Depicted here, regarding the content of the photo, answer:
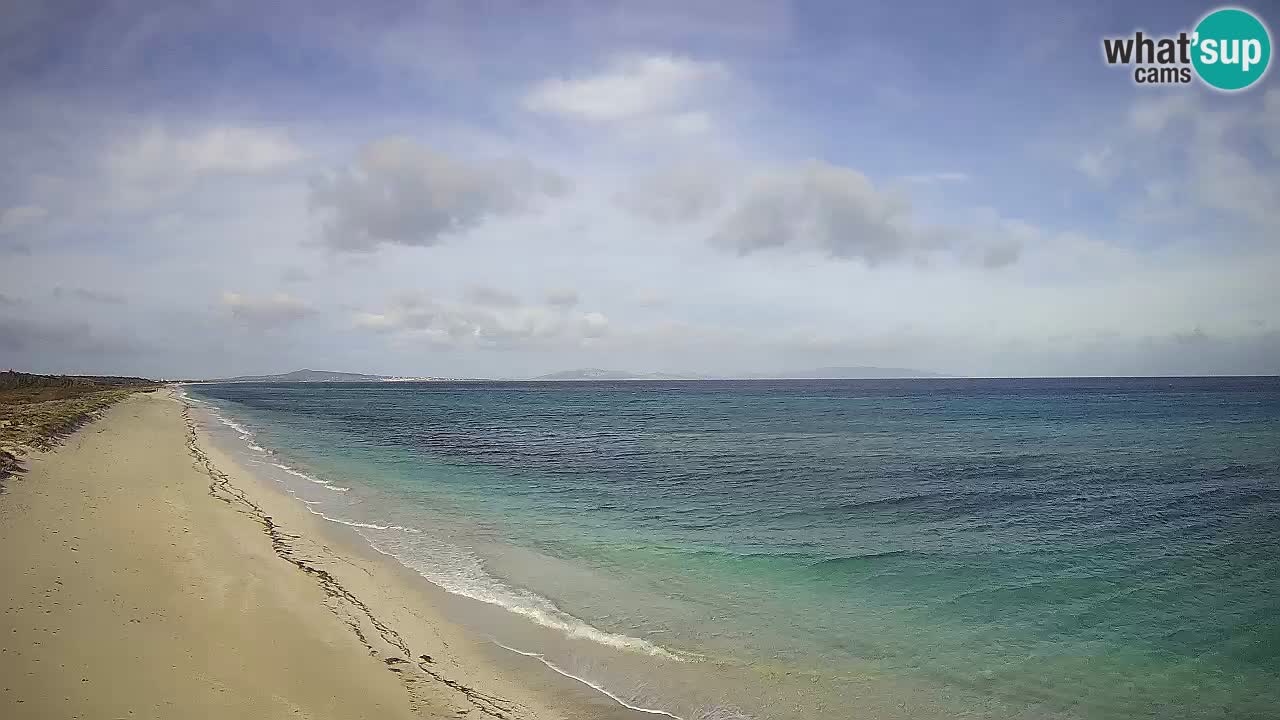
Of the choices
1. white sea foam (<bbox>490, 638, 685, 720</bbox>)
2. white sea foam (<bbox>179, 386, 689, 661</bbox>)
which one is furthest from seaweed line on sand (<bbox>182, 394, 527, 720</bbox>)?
white sea foam (<bbox>179, 386, 689, 661</bbox>)

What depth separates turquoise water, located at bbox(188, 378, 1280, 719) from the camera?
8883mm

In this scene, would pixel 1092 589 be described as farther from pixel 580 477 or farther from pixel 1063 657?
→ pixel 580 477

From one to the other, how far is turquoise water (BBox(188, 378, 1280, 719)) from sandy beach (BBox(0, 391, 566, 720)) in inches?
61.2

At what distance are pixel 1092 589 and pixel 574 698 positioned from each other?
11.0 meters

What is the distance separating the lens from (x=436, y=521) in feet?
60.4

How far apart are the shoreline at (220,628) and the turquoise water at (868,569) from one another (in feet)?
4.53

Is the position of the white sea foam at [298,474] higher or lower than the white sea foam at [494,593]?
lower

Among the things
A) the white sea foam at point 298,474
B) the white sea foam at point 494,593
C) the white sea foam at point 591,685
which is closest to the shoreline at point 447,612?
the white sea foam at point 591,685

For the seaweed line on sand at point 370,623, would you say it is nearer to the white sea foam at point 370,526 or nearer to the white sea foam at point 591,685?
the white sea foam at point 591,685

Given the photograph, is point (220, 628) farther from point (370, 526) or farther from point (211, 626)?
point (370, 526)

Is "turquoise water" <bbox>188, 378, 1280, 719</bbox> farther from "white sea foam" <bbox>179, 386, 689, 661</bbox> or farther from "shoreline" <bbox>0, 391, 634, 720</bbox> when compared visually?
"shoreline" <bbox>0, 391, 634, 720</bbox>

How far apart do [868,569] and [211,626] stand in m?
12.1

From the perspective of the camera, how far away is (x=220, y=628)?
9.36 m

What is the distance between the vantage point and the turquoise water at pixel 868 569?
29.1 ft
